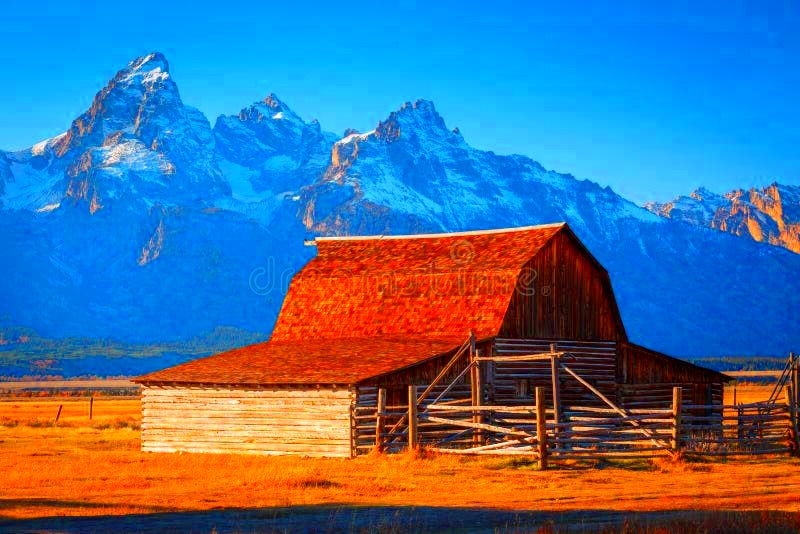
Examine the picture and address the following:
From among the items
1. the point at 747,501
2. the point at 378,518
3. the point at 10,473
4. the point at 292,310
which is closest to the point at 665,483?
the point at 747,501

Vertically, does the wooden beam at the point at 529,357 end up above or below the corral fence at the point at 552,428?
above

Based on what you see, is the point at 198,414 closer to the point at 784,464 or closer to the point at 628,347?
the point at 628,347

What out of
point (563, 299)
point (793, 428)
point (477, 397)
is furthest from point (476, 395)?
point (793, 428)

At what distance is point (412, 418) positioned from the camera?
113 feet

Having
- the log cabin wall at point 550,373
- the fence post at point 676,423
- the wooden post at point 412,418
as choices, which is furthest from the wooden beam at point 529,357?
the fence post at point 676,423

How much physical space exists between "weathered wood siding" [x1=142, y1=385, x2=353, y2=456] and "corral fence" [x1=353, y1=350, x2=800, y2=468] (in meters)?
0.95

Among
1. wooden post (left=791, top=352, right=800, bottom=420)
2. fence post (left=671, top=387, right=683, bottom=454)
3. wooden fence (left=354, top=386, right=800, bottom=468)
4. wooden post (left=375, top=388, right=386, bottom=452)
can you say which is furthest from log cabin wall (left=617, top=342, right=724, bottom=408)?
wooden post (left=375, top=388, right=386, bottom=452)

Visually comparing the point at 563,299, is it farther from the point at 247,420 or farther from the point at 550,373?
the point at 247,420

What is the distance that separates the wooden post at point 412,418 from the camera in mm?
34106

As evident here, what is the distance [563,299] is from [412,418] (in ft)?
31.3

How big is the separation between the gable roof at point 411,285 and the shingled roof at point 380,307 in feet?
0.14

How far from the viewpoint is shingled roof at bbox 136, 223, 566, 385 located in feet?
125

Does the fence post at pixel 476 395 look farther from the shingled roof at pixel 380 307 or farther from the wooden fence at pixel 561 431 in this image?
the shingled roof at pixel 380 307

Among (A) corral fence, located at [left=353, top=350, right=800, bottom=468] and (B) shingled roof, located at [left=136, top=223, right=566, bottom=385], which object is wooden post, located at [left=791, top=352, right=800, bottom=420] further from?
(B) shingled roof, located at [left=136, top=223, right=566, bottom=385]
